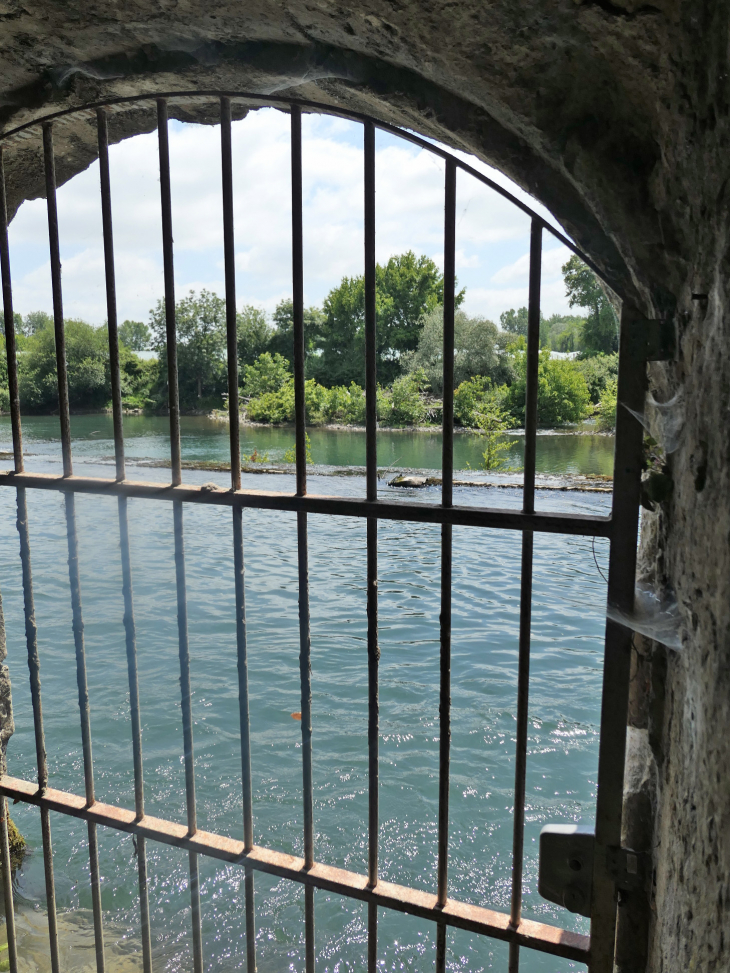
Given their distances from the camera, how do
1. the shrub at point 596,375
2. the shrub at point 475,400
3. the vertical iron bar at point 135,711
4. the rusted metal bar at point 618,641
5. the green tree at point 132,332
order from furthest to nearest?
1. the green tree at point 132,332
2. the shrub at point 596,375
3. the shrub at point 475,400
4. the vertical iron bar at point 135,711
5. the rusted metal bar at point 618,641

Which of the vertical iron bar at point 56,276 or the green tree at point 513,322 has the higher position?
the green tree at point 513,322

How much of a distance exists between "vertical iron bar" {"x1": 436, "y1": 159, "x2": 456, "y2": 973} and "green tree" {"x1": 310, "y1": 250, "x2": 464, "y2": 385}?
815 centimetres

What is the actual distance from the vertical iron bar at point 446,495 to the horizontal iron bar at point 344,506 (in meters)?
0.06

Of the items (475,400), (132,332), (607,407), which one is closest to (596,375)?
(607,407)

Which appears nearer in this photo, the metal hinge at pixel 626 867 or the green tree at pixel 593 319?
the metal hinge at pixel 626 867

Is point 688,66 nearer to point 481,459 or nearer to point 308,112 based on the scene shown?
point 308,112

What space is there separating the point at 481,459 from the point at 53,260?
1721cm

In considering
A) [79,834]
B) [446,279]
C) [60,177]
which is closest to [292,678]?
[79,834]

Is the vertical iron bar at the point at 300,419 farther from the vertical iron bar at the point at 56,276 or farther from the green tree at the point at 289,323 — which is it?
the green tree at the point at 289,323

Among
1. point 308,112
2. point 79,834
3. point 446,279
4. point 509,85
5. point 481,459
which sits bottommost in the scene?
point 79,834

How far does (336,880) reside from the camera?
1.65 meters

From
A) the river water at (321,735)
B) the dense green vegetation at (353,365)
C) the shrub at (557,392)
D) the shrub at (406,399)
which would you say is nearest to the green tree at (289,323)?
the dense green vegetation at (353,365)

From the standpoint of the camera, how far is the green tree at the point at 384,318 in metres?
10.9

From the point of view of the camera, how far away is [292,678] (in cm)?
651
